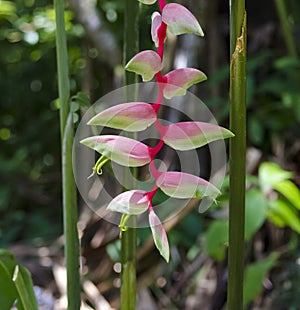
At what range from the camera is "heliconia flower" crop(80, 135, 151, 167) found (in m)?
0.37

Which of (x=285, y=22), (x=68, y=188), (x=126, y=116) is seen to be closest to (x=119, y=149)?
(x=126, y=116)

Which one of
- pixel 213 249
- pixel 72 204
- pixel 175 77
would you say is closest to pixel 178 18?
pixel 175 77

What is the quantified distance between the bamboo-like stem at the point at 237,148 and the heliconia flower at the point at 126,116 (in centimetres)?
6

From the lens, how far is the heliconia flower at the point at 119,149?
366 mm

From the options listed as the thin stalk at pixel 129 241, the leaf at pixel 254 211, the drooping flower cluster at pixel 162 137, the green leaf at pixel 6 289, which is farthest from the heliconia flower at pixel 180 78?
the leaf at pixel 254 211

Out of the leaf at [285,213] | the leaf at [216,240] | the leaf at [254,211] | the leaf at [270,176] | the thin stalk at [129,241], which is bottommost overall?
the leaf at [216,240]

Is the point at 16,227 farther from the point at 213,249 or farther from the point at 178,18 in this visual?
the point at 178,18

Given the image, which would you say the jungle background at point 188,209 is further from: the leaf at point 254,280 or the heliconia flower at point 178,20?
the heliconia flower at point 178,20

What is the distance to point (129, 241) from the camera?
1.62 ft

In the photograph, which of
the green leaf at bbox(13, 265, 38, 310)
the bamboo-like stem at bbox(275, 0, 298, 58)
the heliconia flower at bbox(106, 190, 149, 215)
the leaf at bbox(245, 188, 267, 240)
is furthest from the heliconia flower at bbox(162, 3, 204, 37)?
the bamboo-like stem at bbox(275, 0, 298, 58)

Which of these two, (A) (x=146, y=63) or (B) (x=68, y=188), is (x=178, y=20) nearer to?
(A) (x=146, y=63)

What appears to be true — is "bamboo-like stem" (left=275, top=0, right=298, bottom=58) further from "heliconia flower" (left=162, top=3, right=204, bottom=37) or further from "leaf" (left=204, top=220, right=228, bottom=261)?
"heliconia flower" (left=162, top=3, right=204, bottom=37)

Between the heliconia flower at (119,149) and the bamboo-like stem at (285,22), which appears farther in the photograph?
the bamboo-like stem at (285,22)

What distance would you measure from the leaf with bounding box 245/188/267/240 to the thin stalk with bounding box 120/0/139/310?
14.8 inches
